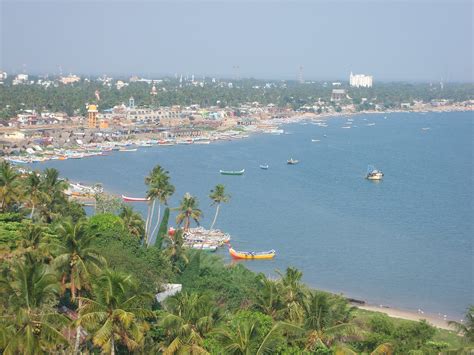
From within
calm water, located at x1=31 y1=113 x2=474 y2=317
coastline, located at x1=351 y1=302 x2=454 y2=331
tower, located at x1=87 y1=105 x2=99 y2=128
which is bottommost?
calm water, located at x1=31 y1=113 x2=474 y2=317

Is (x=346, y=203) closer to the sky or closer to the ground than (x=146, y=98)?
closer to the ground

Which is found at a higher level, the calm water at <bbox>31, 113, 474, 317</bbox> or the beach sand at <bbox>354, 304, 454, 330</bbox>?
the beach sand at <bbox>354, 304, 454, 330</bbox>

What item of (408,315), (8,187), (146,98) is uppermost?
(8,187)

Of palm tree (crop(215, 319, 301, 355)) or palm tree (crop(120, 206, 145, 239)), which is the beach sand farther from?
palm tree (crop(215, 319, 301, 355))

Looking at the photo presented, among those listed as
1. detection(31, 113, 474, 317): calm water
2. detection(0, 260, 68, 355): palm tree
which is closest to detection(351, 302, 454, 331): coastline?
detection(31, 113, 474, 317): calm water

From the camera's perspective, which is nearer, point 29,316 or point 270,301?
point 29,316

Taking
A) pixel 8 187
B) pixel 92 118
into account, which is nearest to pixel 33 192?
pixel 8 187

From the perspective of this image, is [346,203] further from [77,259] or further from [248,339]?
[248,339]

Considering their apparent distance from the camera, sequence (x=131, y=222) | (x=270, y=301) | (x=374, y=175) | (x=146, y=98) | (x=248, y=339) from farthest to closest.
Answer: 1. (x=146, y=98)
2. (x=374, y=175)
3. (x=131, y=222)
4. (x=270, y=301)
5. (x=248, y=339)
